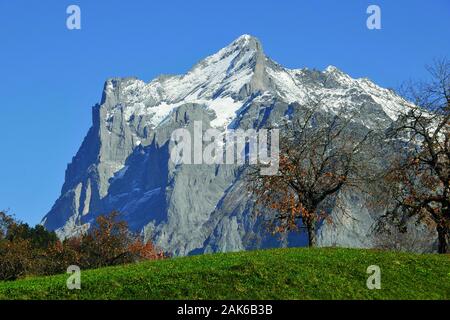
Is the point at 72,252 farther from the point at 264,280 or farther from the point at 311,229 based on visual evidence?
the point at 264,280

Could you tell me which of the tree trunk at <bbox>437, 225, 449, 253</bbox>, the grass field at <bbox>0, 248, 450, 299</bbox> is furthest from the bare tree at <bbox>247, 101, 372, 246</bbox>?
the grass field at <bbox>0, 248, 450, 299</bbox>

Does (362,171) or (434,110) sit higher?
(434,110)

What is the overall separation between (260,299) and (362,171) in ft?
82.7

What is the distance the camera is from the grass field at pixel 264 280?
37.1 m

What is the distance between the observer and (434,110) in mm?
58312

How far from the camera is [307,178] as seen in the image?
57719 millimetres

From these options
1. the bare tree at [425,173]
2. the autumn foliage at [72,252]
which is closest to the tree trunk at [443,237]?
the bare tree at [425,173]

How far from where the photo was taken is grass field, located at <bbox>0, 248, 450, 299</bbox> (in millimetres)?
37094

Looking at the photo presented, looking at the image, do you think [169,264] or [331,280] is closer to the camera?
[331,280]

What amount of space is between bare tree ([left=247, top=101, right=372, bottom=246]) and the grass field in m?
11.9

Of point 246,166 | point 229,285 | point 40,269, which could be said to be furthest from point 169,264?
point 40,269

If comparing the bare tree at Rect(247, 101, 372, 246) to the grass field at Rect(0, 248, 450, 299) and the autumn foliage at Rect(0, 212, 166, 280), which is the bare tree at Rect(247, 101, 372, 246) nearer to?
the grass field at Rect(0, 248, 450, 299)
